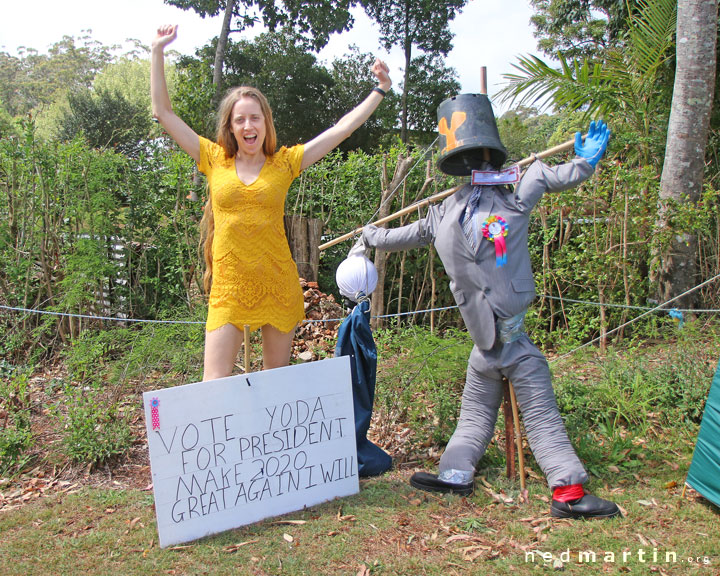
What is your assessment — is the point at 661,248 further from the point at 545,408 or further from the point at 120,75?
the point at 120,75

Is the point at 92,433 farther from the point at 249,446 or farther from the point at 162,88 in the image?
the point at 162,88

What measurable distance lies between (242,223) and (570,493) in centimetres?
204

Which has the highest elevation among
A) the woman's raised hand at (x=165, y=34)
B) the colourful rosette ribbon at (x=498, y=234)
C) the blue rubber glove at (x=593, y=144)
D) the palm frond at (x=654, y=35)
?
the palm frond at (x=654, y=35)

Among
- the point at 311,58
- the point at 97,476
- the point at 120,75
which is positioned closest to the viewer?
the point at 97,476

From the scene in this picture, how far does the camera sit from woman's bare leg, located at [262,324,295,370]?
2.96 meters

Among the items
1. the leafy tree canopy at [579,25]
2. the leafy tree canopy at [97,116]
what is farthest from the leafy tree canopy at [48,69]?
the leafy tree canopy at [579,25]

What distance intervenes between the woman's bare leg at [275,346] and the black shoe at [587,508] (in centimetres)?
153

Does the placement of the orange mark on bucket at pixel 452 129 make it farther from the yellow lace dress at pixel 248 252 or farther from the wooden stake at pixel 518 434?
the wooden stake at pixel 518 434

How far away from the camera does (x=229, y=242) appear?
2.85 meters

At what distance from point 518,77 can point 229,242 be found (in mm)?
4568

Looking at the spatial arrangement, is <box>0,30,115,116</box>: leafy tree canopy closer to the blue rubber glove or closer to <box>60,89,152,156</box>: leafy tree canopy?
<box>60,89,152,156</box>: leafy tree canopy

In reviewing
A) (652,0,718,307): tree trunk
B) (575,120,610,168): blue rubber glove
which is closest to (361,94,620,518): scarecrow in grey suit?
(575,120,610,168): blue rubber glove

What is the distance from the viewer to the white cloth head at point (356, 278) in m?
3.27

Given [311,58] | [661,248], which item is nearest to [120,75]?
[311,58]
